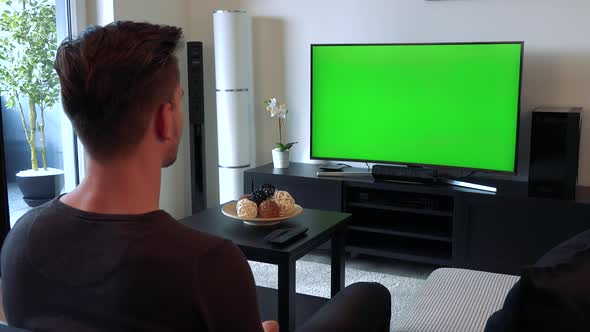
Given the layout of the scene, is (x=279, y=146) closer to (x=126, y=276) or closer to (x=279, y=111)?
(x=279, y=111)

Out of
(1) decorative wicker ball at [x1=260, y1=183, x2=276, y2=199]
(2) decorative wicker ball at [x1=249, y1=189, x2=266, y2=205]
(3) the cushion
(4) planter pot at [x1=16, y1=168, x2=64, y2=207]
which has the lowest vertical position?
(4) planter pot at [x1=16, y1=168, x2=64, y2=207]

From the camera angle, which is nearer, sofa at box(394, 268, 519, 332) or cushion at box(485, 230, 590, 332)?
cushion at box(485, 230, 590, 332)

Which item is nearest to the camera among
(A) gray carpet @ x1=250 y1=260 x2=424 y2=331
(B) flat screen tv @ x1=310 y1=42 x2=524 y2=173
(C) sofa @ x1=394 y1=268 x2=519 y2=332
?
(C) sofa @ x1=394 y1=268 x2=519 y2=332

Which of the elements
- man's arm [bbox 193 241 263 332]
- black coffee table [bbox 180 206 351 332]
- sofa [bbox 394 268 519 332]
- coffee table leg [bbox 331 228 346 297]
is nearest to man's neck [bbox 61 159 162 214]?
man's arm [bbox 193 241 263 332]

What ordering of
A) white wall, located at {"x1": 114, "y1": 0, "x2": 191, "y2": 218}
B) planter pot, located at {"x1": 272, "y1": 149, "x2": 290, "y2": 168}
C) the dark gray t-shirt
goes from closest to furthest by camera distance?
1. the dark gray t-shirt
2. planter pot, located at {"x1": 272, "y1": 149, "x2": 290, "y2": 168}
3. white wall, located at {"x1": 114, "y1": 0, "x2": 191, "y2": 218}

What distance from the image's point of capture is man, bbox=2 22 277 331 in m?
1.08

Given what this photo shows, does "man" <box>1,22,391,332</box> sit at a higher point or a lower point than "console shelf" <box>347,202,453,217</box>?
higher

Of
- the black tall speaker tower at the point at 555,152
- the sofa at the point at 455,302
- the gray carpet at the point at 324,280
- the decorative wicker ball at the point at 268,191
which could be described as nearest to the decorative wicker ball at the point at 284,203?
the decorative wicker ball at the point at 268,191

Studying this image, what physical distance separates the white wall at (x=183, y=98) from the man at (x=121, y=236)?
11.2ft

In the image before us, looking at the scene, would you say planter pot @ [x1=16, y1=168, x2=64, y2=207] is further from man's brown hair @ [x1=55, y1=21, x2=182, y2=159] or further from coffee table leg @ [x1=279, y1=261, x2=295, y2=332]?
man's brown hair @ [x1=55, y1=21, x2=182, y2=159]

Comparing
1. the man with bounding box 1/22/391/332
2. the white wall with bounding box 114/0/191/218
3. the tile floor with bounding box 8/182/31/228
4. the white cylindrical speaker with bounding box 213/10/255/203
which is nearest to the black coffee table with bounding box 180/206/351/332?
the man with bounding box 1/22/391/332

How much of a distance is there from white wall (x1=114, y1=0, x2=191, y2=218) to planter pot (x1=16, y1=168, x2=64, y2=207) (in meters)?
0.79

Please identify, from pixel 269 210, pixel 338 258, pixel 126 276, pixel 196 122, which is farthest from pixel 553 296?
pixel 196 122

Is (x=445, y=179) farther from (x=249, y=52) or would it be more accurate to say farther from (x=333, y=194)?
(x=249, y=52)
